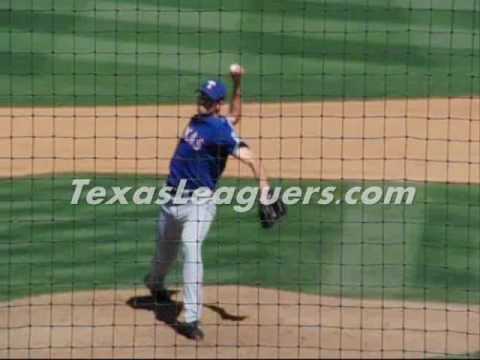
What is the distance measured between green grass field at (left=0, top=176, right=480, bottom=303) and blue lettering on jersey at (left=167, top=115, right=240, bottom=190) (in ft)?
3.77

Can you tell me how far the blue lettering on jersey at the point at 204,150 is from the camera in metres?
7.89

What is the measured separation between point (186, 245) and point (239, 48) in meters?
3.97

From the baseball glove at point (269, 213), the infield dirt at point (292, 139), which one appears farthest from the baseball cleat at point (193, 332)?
the infield dirt at point (292, 139)

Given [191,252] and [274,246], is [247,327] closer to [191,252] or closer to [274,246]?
[191,252]

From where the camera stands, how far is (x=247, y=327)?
7875 mm

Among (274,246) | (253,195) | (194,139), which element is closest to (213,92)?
(194,139)

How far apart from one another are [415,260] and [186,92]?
2.96 m

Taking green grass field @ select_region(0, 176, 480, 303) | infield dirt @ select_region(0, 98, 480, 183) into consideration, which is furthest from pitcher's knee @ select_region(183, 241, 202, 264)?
infield dirt @ select_region(0, 98, 480, 183)

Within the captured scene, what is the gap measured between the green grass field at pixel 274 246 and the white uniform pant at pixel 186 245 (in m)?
0.78

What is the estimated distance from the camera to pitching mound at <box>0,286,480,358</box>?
300 inches

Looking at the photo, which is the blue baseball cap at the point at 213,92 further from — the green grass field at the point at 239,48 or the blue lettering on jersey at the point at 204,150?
the green grass field at the point at 239,48

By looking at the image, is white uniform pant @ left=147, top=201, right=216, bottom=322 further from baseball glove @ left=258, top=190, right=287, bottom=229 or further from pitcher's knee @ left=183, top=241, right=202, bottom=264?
baseball glove @ left=258, top=190, right=287, bottom=229

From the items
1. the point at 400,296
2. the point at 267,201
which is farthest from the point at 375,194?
the point at 267,201

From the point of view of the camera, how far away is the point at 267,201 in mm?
8039
